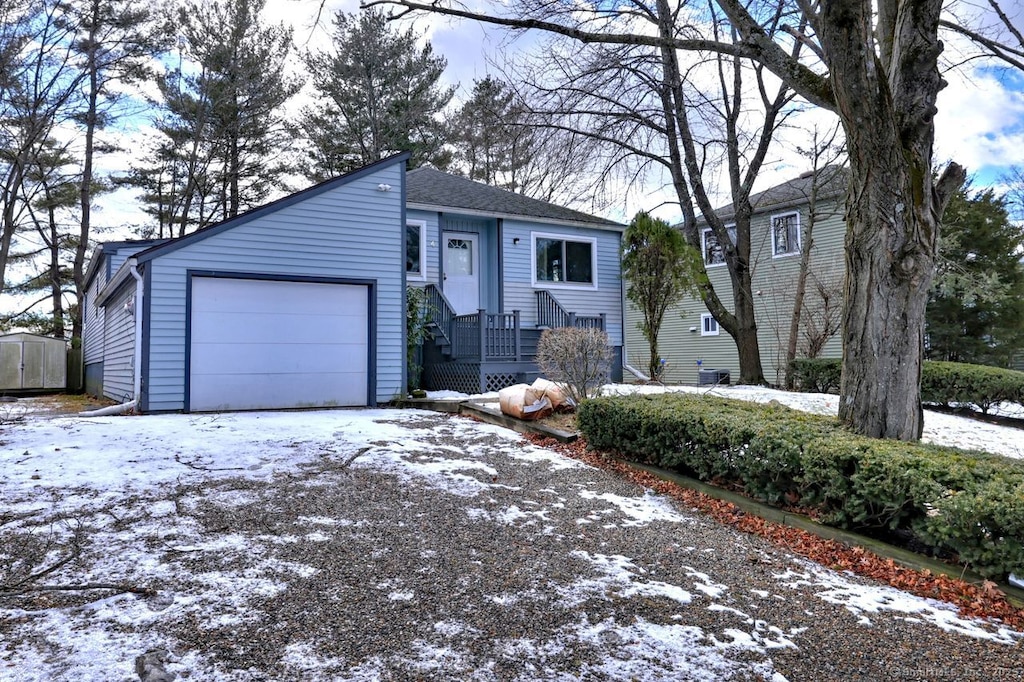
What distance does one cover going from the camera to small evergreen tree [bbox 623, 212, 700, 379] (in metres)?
11.4

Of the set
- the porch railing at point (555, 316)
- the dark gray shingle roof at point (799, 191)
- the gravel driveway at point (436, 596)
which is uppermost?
the dark gray shingle roof at point (799, 191)

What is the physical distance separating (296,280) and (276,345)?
3.35 feet

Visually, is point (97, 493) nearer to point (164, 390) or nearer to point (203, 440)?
point (203, 440)

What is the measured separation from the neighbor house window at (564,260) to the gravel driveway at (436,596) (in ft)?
28.9

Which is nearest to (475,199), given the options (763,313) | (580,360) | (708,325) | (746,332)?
(746,332)

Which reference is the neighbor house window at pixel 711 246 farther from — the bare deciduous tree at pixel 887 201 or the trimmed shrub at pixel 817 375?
the bare deciduous tree at pixel 887 201

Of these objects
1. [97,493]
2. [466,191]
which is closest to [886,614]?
[97,493]

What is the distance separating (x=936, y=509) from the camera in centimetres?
305

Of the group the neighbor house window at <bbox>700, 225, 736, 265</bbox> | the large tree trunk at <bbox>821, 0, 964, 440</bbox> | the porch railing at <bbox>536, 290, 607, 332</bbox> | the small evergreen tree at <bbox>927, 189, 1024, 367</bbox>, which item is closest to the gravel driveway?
the large tree trunk at <bbox>821, 0, 964, 440</bbox>

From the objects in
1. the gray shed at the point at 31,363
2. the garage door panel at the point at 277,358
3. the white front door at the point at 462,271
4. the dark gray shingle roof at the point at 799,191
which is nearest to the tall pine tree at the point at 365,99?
the gray shed at the point at 31,363

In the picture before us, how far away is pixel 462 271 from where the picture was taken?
1264 centimetres

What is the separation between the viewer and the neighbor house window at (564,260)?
42.5ft

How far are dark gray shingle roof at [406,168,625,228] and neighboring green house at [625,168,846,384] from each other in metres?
2.64

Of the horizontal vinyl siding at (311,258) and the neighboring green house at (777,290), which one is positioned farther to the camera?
the neighboring green house at (777,290)
